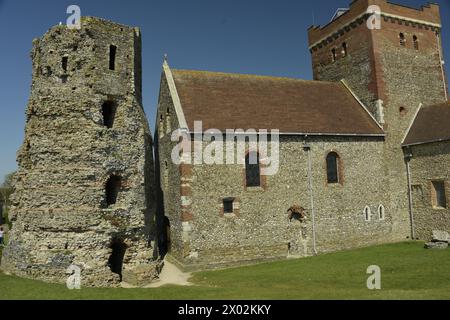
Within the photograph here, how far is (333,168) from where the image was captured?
826 inches

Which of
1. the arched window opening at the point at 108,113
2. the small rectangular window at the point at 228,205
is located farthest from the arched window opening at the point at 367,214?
the arched window opening at the point at 108,113

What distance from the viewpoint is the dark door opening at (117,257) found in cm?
1675

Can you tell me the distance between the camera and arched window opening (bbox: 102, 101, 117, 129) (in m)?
17.2

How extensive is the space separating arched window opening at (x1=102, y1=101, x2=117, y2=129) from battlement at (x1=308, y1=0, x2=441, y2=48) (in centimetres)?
1778

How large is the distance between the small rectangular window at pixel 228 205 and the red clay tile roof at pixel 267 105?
3.76 meters

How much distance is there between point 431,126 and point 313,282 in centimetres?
1402

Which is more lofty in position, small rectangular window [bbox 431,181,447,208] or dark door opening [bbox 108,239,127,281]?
small rectangular window [bbox 431,181,447,208]

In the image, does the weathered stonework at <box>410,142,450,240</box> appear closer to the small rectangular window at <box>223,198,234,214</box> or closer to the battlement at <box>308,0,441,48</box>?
the battlement at <box>308,0,441,48</box>

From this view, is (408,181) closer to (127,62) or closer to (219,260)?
(219,260)

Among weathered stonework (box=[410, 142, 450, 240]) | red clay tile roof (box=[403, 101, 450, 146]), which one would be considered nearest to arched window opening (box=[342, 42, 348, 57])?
red clay tile roof (box=[403, 101, 450, 146])

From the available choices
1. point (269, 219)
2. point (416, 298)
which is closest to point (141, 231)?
point (269, 219)

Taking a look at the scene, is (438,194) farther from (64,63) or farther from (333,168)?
(64,63)

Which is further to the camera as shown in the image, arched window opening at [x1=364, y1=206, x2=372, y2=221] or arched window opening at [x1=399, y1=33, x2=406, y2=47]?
arched window opening at [x1=399, y1=33, x2=406, y2=47]

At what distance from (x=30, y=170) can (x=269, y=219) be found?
11.7 m
